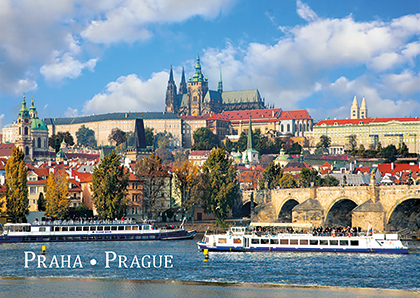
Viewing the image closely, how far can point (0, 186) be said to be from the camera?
346 feet

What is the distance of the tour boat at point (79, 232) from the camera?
291ft

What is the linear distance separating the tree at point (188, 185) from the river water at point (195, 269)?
85.7ft

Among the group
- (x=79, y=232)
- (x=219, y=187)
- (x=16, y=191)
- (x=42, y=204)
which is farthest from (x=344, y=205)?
(x=42, y=204)

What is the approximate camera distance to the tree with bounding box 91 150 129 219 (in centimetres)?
9700

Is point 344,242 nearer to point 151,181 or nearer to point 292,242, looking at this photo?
point 292,242

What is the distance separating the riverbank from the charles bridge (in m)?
27.3

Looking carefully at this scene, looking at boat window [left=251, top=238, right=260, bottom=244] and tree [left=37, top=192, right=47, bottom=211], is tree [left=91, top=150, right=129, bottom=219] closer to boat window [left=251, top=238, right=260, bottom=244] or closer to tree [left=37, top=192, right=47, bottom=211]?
tree [left=37, top=192, right=47, bottom=211]

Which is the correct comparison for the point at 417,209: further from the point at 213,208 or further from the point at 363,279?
the point at 213,208

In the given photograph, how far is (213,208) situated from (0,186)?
28.7 meters

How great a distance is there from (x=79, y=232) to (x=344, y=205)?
30167mm

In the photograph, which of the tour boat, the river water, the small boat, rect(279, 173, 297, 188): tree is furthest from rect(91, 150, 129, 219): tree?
rect(279, 173, 297, 188): tree

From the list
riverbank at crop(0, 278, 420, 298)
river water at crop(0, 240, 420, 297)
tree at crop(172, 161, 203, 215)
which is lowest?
riverbank at crop(0, 278, 420, 298)

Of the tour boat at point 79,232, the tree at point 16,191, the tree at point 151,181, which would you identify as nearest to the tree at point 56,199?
the tree at point 16,191

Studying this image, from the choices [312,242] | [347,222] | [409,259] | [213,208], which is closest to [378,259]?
[409,259]
